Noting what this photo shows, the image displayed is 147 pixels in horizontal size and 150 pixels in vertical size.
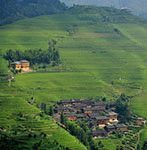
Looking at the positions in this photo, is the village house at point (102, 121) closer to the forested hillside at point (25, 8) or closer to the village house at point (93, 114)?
the village house at point (93, 114)

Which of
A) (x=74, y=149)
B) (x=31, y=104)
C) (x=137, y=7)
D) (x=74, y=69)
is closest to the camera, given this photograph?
(x=74, y=149)

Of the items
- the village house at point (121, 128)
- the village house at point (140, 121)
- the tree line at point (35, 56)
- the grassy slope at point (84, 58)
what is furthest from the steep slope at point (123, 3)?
the village house at point (121, 128)

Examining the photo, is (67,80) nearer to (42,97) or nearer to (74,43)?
(42,97)

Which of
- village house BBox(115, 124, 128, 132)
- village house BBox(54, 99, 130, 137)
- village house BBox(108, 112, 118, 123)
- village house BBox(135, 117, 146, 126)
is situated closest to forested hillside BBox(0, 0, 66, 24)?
village house BBox(54, 99, 130, 137)

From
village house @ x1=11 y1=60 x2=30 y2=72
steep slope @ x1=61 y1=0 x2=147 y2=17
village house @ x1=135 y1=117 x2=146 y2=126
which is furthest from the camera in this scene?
steep slope @ x1=61 y1=0 x2=147 y2=17

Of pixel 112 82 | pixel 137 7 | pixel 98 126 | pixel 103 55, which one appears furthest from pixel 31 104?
pixel 137 7

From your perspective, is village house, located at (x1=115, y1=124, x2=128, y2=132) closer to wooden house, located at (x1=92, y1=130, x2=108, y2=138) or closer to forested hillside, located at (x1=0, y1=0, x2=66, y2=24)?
wooden house, located at (x1=92, y1=130, x2=108, y2=138)

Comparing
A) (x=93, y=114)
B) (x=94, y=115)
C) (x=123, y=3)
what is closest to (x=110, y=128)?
(x=94, y=115)
